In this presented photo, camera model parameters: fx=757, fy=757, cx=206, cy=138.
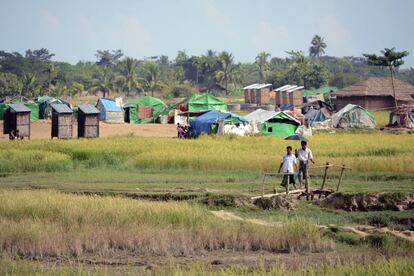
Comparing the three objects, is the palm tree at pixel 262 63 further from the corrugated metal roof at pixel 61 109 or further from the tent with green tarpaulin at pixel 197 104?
the corrugated metal roof at pixel 61 109

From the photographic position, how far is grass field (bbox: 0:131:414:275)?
12750 mm

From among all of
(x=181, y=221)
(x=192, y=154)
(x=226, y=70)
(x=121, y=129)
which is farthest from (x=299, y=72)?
(x=181, y=221)

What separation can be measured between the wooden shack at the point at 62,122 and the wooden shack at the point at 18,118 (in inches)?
51.3

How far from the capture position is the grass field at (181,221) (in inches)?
502

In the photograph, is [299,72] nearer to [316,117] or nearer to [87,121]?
[316,117]

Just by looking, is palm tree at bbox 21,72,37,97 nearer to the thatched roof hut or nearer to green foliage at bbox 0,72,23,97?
green foliage at bbox 0,72,23,97

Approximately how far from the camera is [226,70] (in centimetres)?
9100

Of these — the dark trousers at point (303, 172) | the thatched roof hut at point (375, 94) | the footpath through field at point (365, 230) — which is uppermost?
the thatched roof hut at point (375, 94)

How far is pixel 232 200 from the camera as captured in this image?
62.5ft

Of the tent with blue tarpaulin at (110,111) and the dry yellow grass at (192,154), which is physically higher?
the tent with blue tarpaulin at (110,111)

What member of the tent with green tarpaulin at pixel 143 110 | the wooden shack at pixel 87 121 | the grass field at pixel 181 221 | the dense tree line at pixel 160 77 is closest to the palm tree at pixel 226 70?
the dense tree line at pixel 160 77

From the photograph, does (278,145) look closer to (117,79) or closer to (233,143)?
(233,143)

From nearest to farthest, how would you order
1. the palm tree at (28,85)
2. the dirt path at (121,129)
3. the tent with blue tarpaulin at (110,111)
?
the dirt path at (121,129) < the tent with blue tarpaulin at (110,111) < the palm tree at (28,85)

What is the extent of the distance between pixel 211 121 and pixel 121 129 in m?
8.66
